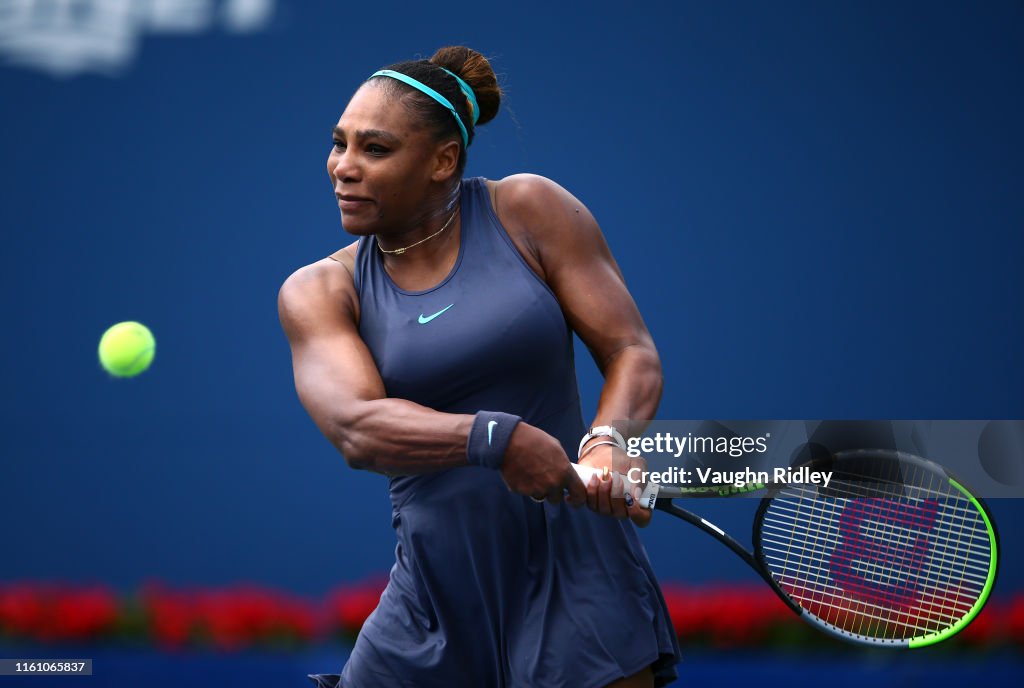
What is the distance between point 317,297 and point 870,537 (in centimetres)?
144

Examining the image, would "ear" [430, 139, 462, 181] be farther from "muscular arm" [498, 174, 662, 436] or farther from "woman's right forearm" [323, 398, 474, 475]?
"woman's right forearm" [323, 398, 474, 475]

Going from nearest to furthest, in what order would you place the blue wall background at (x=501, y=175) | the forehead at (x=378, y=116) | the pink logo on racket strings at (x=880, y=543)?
the forehead at (x=378, y=116), the pink logo on racket strings at (x=880, y=543), the blue wall background at (x=501, y=175)

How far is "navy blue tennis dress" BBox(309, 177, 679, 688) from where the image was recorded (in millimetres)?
2574

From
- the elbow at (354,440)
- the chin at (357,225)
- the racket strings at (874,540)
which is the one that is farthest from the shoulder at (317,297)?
the racket strings at (874,540)

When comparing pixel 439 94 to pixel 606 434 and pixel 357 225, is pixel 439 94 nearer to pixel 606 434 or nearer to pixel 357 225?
pixel 357 225

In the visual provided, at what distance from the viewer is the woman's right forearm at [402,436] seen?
7.94 ft

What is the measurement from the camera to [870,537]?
3.12 m

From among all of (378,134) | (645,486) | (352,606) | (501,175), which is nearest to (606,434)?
(645,486)

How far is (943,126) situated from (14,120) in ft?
13.7

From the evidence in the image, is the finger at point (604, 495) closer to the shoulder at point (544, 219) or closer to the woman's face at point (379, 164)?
the shoulder at point (544, 219)

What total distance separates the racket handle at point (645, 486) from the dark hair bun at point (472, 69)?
2.87ft

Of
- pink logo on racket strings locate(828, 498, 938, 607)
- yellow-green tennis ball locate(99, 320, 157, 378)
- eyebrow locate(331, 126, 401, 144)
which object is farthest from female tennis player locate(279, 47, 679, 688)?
yellow-green tennis ball locate(99, 320, 157, 378)

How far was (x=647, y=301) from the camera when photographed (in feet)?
19.4

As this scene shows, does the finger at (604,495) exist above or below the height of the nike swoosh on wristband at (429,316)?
below
